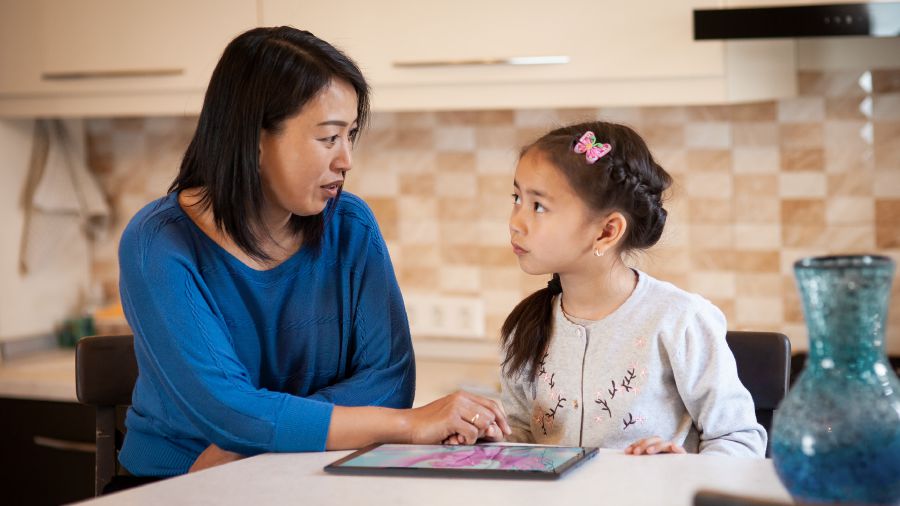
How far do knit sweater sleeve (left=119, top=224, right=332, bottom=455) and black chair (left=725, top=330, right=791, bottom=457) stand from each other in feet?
1.89

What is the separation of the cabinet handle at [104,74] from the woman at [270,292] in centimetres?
110

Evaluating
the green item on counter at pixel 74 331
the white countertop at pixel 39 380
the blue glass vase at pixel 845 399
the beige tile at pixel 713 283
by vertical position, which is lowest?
the white countertop at pixel 39 380

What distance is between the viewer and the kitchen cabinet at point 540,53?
2.18m

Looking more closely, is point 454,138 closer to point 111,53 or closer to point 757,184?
point 757,184

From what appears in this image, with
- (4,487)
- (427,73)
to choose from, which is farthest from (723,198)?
(4,487)

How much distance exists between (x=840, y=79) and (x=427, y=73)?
916 mm

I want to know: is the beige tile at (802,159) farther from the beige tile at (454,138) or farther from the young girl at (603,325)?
the young girl at (603,325)

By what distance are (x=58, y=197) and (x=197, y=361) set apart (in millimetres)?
1729

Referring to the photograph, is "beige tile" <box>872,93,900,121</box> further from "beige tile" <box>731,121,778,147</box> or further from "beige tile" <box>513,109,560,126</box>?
"beige tile" <box>513,109,560,126</box>

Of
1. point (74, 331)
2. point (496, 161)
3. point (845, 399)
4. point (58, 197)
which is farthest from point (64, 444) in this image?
point (845, 399)

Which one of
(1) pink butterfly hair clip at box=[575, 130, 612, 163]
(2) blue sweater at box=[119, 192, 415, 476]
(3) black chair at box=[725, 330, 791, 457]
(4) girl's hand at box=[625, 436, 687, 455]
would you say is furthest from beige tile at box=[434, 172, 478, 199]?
(4) girl's hand at box=[625, 436, 687, 455]

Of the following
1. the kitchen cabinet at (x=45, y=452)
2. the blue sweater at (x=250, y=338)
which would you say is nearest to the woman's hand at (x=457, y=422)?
the blue sweater at (x=250, y=338)

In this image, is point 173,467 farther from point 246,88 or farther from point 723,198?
point 723,198

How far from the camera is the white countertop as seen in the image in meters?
2.53
